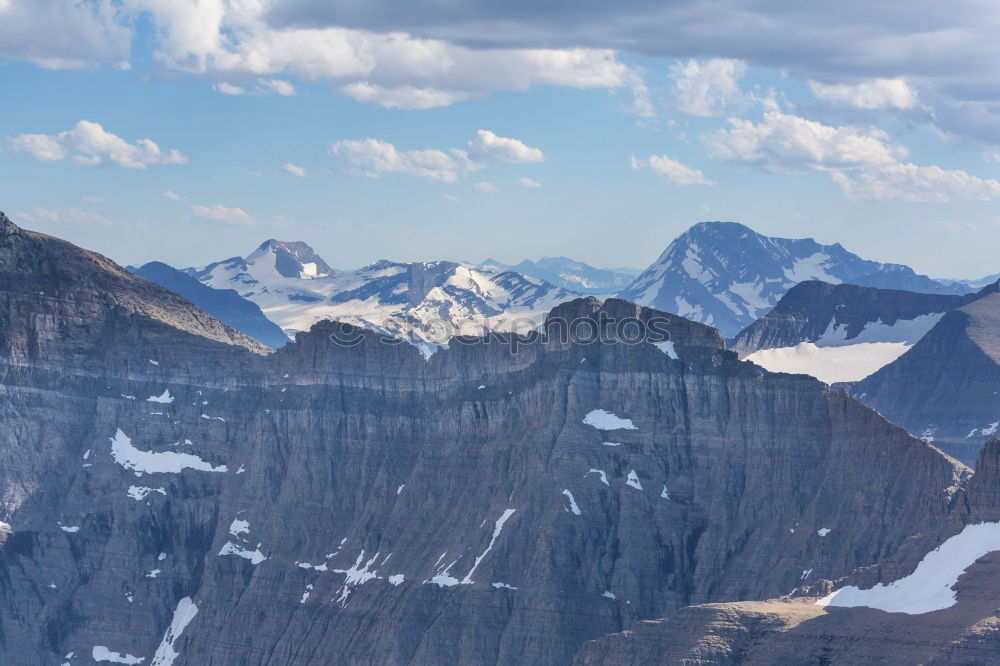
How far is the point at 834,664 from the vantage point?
19788cm

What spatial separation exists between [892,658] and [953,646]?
6.46 m

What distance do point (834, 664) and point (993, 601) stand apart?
1402 cm

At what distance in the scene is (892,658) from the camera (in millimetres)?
195000

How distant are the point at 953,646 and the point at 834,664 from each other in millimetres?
11620

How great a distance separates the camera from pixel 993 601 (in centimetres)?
19625

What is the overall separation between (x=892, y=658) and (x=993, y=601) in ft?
31.8

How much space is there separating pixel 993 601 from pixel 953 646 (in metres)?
8.00

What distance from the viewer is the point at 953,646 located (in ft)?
624
